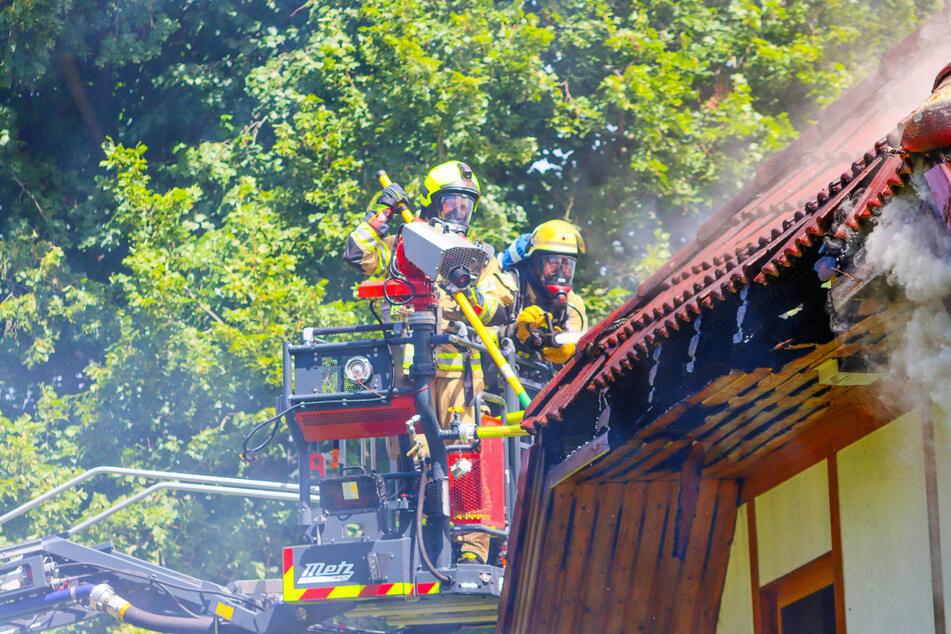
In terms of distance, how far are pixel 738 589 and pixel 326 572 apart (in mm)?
3161

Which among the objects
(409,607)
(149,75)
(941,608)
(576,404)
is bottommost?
(941,608)

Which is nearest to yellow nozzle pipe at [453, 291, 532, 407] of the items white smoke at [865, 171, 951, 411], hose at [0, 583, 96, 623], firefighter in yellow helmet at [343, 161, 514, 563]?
firefighter in yellow helmet at [343, 161, 514, 563]

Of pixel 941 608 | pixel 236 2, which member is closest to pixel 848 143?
pixel 941 608

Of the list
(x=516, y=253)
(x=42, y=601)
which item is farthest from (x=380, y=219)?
(x=42, y=601)

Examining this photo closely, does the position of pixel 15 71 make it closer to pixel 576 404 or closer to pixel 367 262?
pixel 367 262

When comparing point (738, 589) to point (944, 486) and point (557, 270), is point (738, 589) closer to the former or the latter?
point (944, 486)

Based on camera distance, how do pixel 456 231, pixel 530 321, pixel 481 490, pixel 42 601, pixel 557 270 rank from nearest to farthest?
1. pixel 481 490
2. pixel 456 231
3. pixel 530 321
4. pixel 557 270
5. pixel 42 601

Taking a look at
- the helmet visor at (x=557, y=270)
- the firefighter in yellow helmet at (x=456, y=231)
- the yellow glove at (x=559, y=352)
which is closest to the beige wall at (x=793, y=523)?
the firefighter in yellow helmet at (x=456, y=231)

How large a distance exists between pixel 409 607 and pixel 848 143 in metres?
4.28

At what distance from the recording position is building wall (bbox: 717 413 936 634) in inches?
173

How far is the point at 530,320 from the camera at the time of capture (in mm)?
8602

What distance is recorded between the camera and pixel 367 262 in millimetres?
8336

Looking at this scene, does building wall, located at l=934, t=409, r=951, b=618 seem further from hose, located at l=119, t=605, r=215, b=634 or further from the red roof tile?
hose, located at l=119, t=605, r=215, b=634

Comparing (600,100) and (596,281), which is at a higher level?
(600,100)
